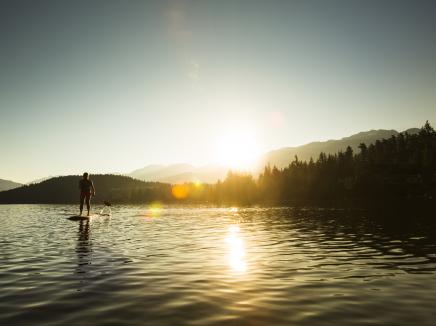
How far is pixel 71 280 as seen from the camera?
13953mm

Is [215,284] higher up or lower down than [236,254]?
Result: lower down

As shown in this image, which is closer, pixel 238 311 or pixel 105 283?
pixel 238 311

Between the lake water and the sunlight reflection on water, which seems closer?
the lake water

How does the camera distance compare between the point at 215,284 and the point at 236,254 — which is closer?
the point at 215,284

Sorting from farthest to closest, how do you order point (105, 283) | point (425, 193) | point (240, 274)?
point (425, 193) → point (240, 274) → point (105, 283)

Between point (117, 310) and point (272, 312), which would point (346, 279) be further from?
point (117, 310)

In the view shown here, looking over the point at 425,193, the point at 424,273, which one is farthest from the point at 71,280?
the point at 425,193

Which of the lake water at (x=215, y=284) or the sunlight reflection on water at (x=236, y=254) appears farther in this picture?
the sunlight reflection on water at (x=236, y=254)

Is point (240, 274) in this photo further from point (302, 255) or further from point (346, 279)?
point (302, 255)

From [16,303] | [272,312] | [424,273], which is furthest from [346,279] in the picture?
[16,303]

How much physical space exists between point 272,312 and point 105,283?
21.8ft

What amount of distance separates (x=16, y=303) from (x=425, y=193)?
217 metres

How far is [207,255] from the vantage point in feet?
66.1

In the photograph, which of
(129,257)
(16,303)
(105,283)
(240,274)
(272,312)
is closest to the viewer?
(272,312)
